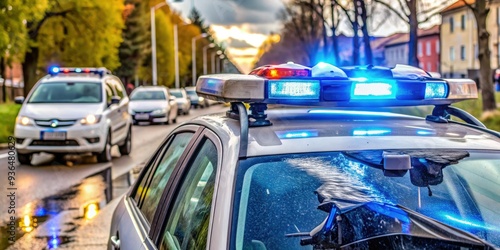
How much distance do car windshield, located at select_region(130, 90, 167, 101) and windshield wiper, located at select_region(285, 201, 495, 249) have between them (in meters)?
27.3

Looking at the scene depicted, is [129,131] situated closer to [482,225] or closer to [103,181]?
[103,181]

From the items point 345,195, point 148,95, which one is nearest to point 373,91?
point 345,195

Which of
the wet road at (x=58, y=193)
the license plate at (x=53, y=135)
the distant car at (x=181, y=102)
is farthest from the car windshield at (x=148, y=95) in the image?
the license plate at (x=53, y=135)

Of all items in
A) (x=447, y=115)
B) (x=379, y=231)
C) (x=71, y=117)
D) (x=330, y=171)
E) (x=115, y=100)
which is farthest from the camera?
(x=115, y=100)

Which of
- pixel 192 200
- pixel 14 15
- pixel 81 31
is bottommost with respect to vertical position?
pixel 192 200

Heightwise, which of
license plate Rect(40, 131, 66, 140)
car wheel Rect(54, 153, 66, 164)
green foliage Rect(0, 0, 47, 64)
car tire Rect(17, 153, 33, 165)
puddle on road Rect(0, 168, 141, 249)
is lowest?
puddle on road Rect(0, 168, 141, 249)

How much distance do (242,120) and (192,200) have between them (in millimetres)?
448

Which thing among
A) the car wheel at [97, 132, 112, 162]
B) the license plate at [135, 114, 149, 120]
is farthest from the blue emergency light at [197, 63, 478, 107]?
the license plate at [135, 114, 149, 120]

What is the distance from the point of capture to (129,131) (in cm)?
1642

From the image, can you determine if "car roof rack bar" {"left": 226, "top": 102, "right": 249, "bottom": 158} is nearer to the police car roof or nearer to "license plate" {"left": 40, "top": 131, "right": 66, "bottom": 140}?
the police car roof

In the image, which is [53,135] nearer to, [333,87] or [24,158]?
[24,158]

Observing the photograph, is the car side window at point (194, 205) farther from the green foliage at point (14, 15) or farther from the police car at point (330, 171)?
the green foliage at point (14, 15)

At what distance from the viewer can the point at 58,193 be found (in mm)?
9766

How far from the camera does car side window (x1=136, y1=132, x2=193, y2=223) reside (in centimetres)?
348
